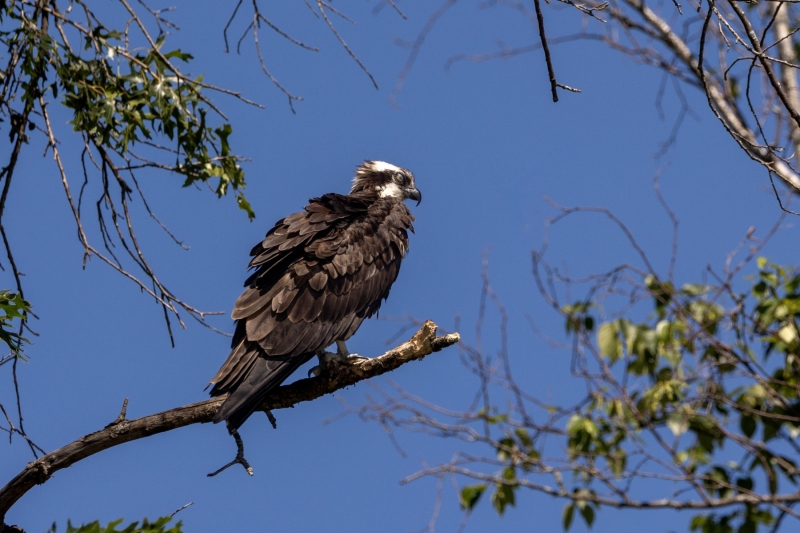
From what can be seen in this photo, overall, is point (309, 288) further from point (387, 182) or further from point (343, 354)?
point (387, 182)

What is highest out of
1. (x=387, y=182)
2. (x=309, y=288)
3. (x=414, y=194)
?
(x=387, y=182)

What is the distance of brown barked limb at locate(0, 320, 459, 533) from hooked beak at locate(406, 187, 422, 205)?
2.72 metres

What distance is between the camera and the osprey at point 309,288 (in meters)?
5.05

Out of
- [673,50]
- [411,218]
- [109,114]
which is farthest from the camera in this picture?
[673,50]

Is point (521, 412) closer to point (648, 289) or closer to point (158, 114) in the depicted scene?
point (648, 289)

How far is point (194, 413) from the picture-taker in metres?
4.61

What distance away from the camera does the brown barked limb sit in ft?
13.5

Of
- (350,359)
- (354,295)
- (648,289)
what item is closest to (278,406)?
(350,359)

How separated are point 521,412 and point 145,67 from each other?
13.9 ft

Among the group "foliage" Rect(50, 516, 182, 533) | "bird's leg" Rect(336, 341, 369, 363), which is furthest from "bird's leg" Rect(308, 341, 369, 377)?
"foliage" Rect(50, 516, 182, 533)

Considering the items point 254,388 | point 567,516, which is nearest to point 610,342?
point 567,516

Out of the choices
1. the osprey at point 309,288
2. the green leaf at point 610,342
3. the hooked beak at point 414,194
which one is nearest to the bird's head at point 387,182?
the hooked beak at point 414,194

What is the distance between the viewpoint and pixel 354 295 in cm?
614

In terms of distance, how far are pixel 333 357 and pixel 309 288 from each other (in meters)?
0.58
